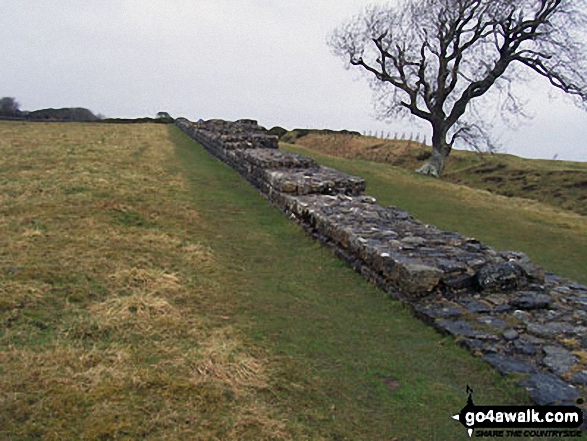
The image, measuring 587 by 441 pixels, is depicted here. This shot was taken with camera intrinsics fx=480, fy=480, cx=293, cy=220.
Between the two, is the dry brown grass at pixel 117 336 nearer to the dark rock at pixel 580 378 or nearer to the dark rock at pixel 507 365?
the dark rock at pixel 507 365

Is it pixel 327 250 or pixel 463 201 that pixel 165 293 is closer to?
pixel 327 250

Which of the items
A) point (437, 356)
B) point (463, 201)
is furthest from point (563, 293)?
point (463, 201)

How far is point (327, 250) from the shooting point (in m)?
6.49

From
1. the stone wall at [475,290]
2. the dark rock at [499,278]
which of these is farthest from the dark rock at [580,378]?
the dark rock at [499,278]

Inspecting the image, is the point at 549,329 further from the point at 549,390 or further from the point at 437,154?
the point at 437,154

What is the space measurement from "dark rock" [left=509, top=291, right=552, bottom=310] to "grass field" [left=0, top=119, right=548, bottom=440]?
92cm

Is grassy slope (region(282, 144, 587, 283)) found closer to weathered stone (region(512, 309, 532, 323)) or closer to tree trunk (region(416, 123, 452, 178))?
weathered stone (region(512, 309, 532, 323))

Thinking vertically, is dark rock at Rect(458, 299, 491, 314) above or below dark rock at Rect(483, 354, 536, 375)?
above

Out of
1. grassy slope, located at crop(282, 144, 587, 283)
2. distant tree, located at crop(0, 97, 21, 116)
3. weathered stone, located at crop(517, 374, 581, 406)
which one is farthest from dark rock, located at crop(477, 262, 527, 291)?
distant tree, located at crop(0, 97, 21, 116)

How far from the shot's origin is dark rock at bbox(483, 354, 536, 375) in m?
3.35

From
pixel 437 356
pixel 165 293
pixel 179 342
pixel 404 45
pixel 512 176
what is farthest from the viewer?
pixel 512 176

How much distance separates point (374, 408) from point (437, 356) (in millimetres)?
995

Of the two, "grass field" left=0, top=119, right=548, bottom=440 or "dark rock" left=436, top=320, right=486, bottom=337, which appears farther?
"dark rock" left=436, top=320, right=486, bottom=337

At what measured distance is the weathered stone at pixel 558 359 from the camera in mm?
3316
